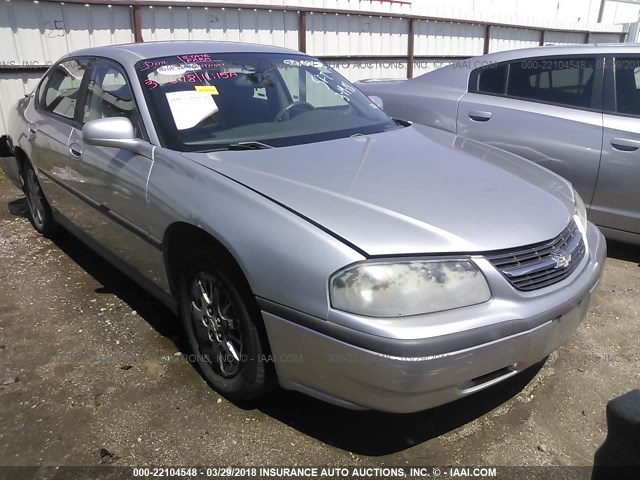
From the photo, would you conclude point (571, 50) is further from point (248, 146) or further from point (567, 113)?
point (248, 146)

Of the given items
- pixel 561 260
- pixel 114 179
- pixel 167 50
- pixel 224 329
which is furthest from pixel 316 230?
pixel 167 50

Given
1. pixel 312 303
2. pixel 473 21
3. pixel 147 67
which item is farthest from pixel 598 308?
pixel 473 21

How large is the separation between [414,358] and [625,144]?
2.87 meters

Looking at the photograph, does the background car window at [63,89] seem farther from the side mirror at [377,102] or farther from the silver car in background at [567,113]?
the silver car in background at [567,113]

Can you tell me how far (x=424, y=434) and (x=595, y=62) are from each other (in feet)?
10.8

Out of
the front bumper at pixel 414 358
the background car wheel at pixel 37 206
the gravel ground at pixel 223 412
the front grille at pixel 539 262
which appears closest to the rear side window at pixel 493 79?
the gravel ground at pixel 223 412

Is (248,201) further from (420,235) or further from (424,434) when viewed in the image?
(424,434)

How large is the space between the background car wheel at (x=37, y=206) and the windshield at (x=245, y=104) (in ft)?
6.50

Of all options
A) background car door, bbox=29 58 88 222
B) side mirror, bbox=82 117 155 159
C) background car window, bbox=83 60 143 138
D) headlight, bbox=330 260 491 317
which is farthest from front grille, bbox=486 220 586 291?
background car door, bbox=29 58 88 222

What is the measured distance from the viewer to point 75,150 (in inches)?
136

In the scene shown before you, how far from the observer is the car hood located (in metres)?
2.06

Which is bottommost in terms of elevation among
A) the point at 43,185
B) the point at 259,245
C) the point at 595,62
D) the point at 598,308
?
the point at 598,308

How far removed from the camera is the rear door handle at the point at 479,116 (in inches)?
180

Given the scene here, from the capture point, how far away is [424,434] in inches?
94.9
